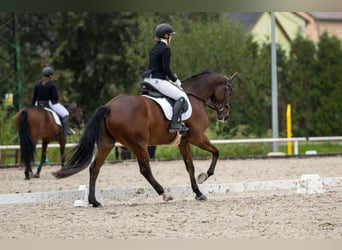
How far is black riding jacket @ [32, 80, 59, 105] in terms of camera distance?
13.2 metres

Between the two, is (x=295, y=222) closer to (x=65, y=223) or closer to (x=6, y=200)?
(x=65, y=223)

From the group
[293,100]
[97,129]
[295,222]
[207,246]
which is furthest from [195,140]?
[293,100]

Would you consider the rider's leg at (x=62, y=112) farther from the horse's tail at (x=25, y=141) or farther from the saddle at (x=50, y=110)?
the horse's tail at (x=25, y=141)

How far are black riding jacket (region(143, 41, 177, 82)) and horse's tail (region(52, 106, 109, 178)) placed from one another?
0.80 metres

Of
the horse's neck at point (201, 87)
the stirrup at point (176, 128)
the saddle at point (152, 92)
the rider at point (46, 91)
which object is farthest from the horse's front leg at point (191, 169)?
the rider at point (46, 91)

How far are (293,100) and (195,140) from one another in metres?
18.7

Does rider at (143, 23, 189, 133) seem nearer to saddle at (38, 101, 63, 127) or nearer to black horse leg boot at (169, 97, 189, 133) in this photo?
black horse leg boot at (169, 97, 189, 133)

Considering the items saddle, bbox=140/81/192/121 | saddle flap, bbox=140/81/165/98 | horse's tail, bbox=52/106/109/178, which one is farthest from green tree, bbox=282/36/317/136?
horse's tail, bbox=52/106/109/178

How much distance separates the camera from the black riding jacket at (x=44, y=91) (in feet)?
43.4

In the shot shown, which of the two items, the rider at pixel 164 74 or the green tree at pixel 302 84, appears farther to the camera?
the green tree at pixel 302 84

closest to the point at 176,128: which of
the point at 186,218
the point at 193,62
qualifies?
the point at 186,218

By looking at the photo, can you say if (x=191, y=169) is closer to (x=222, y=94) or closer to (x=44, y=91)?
(x=222, y=94)

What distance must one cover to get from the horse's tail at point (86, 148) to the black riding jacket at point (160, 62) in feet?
2.61

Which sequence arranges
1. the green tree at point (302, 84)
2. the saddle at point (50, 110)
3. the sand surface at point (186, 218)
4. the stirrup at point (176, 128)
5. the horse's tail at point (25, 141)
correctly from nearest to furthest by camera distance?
the sand surface at point (186, 218)
the stirrup at point (176, 128)
the horse's tail at point (25, 141)
the saddle at point (50, 110)
the green tree at point (302, 84)
